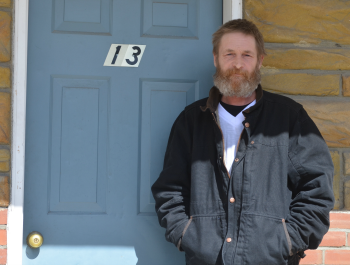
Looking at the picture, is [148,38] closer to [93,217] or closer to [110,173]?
[110,173]

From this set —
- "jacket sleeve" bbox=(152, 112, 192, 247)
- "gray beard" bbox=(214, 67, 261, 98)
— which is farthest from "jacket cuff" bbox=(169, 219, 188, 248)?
"gray beard" bbox=(214, 67, 261, 98)

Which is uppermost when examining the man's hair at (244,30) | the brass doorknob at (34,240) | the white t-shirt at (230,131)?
the man's hair at (244,30)

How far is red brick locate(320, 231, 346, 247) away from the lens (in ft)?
7.75

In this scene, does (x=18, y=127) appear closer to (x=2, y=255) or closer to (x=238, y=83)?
(x=2, y=255)

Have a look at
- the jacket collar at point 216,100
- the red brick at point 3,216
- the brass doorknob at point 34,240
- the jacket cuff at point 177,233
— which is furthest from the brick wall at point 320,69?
the red brick at point 3,216

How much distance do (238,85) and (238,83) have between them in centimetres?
1

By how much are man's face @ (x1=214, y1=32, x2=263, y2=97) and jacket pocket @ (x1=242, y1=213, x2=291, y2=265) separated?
0.68m

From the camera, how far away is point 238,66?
2117 millimetres

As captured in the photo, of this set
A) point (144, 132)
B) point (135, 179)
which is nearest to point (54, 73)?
point (144, 132)

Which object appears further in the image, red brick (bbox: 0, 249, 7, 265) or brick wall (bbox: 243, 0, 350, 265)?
brick wall (bbox: 243, 0, 350, 265)

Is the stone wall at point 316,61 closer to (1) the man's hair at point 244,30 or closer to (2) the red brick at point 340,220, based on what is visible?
(2) the red brick at point 340,220

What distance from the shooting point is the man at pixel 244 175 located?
188 centimetres

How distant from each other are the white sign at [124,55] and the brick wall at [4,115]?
57 centimetres

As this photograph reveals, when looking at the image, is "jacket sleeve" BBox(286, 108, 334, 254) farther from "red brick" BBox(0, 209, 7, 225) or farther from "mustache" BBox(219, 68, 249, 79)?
"red brick" BBox(0, 209, 7, 225)
